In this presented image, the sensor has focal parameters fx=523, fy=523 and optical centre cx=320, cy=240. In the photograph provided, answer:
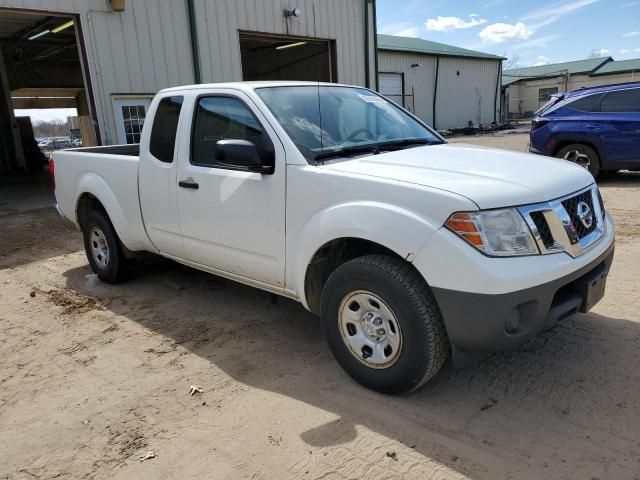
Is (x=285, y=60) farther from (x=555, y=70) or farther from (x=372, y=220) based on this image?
(x=555, y=70)

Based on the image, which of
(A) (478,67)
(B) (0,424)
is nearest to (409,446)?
(B) (0,424)

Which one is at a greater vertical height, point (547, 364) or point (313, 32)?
point (313, 32)

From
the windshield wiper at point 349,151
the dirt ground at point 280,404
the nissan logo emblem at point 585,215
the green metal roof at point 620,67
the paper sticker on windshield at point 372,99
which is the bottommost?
the dirt ground at point 280,404

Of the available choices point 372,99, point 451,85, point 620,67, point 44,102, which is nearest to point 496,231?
point 372,99

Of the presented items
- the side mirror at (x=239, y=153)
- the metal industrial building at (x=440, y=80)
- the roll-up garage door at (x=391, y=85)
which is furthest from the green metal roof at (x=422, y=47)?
the side mirror at (x=239, y=153)

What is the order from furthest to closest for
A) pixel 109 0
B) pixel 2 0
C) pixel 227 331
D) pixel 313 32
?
pixel 313 32, pixel 109 0, pixel 2 0, pixel 227 331

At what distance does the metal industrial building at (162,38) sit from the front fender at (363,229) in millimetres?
8104

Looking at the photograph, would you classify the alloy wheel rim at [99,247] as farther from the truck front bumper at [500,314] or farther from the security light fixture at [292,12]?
the security light fixture at [292,12]

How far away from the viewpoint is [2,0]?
8656 millimetres

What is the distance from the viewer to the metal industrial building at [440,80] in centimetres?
2788

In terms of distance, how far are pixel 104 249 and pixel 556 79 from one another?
153ft

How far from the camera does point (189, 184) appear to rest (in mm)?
4113

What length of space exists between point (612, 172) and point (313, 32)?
7.81 metres

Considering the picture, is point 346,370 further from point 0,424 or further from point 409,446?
point 0,424
